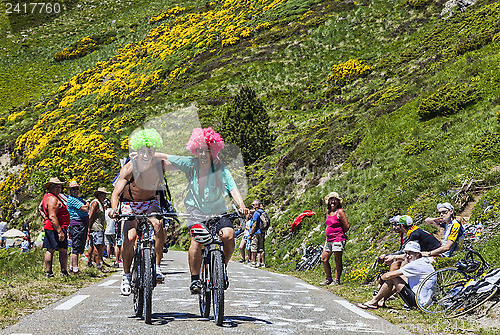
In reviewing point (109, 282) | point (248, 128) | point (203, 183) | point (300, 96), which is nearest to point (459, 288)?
point (203, 183)

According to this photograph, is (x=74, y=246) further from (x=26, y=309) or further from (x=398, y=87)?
(x=398, y=87)

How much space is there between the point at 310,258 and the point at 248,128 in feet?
78.2

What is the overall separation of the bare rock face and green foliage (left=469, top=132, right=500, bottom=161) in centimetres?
2849

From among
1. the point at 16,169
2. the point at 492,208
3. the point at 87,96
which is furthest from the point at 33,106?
the point at 492,208

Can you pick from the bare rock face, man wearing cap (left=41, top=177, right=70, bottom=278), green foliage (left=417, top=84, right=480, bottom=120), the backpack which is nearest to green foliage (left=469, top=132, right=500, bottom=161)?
green foliage (left=417, top=84, right=480, bottom=120)

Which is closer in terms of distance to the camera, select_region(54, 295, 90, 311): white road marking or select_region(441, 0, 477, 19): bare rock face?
select_region(54, 295, 90, 311): white road marking

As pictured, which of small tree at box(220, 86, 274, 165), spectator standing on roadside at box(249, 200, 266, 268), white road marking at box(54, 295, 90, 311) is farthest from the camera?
small tree at box(220, 86, 274, 165)

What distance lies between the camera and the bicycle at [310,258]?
13906 mm

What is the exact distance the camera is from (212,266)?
18.4ft

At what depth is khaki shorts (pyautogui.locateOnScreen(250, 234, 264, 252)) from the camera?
15305mm

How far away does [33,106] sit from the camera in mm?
67375

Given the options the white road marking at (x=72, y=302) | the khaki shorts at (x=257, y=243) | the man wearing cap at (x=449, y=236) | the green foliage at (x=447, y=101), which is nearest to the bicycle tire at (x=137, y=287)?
the white road marking at (x=72, y=302)

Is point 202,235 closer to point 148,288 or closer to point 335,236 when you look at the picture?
point 148,288

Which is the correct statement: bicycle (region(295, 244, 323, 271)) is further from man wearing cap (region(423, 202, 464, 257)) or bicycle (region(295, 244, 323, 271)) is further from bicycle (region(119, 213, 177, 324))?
bicycle (region(119, 213, 177, 324))
